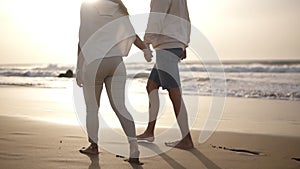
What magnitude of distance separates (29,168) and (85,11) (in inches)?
55.6

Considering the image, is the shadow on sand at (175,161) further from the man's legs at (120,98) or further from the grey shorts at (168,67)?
the grey shorts at (168,67)

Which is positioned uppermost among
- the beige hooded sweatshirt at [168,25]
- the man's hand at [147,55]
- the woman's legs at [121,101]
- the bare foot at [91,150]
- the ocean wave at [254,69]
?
the beige hooded sweatshirt at [168,25]

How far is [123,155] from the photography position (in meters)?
4.07

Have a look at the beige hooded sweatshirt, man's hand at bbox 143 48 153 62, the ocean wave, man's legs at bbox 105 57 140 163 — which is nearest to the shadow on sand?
man's legs at bbox 105 57 140 163

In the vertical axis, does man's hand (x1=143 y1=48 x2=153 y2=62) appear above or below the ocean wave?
above

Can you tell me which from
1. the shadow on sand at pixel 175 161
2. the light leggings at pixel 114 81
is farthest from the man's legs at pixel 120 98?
the shadow on sand at pixel 175 161

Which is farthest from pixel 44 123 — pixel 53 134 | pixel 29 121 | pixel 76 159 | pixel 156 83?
pixel 76 159

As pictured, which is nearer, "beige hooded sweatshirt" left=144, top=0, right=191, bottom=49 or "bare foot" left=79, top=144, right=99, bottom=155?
"bare foot" left=79, top=144, right=99, bottom=155

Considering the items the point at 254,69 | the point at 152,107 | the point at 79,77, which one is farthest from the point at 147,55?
the point at 254,69

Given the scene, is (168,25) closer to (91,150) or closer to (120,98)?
(120,98)

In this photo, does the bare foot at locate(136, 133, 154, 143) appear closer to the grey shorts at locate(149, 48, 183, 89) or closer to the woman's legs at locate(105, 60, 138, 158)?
the grey shorts at locate(149, 48, 183, 89)

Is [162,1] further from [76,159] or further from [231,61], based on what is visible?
[231,61]

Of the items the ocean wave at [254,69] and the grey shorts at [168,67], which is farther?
the ocean wave at [254,69]

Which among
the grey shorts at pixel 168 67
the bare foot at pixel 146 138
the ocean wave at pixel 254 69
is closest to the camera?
the grey shorts at pixel 168 67
